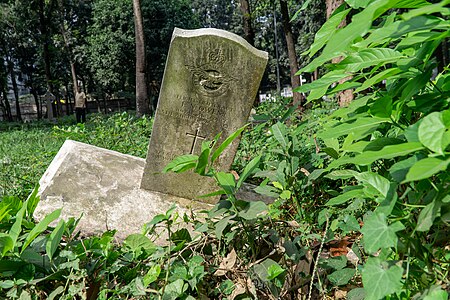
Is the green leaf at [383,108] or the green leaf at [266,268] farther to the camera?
the green leaf at [266,268]

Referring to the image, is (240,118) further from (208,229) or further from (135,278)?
(135,278)

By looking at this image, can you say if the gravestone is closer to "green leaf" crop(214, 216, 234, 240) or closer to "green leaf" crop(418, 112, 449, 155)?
"green leaf" crop(214, 216, 234, 240)

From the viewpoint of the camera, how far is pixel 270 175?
91.6 inches

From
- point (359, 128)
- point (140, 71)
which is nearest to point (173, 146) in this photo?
point (359, 128)

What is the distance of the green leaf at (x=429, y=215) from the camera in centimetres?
88

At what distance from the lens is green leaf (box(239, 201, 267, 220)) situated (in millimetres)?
1488

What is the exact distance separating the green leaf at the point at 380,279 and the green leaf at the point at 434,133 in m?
0.31

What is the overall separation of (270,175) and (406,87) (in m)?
1.37

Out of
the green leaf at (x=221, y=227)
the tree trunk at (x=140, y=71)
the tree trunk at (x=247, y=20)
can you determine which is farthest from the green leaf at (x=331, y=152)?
the tree trunk at (x=247, y=20)

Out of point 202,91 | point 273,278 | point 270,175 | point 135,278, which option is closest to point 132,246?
point 135,278

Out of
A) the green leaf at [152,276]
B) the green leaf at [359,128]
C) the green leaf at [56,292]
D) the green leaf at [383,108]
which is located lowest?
the green leaf at [56,292]

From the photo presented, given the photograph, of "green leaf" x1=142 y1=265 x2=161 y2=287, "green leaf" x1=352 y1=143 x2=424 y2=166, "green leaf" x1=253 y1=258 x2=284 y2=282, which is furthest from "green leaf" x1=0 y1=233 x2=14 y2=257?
"green leaf" x1=352 y1=143 x2=424 y2=166

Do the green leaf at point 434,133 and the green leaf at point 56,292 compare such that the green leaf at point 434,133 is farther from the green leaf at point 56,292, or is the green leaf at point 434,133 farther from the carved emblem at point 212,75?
the carved emblem at point 212,75

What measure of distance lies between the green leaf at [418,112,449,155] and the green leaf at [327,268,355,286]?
877mm
